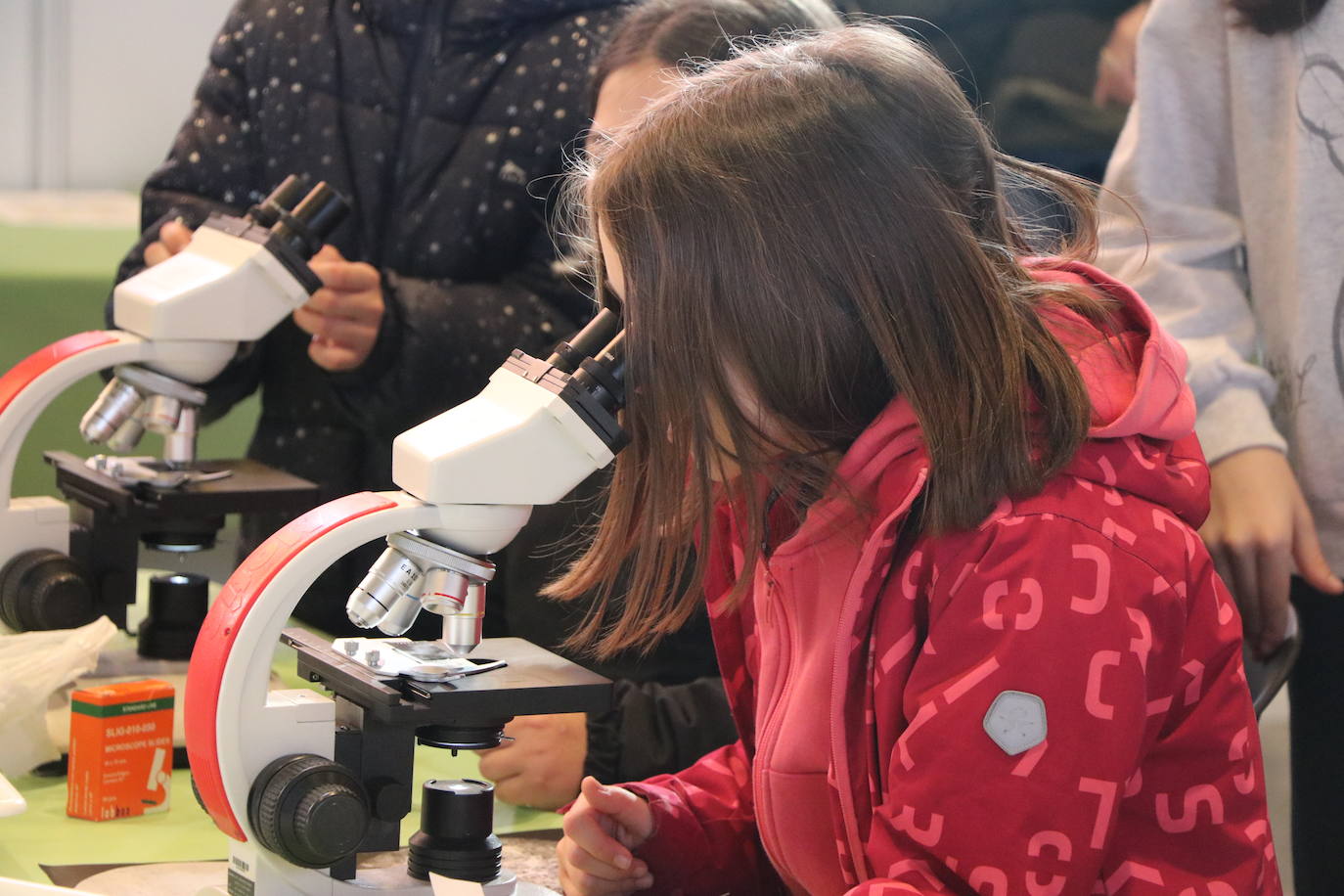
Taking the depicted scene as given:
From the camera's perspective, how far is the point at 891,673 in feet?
2.65

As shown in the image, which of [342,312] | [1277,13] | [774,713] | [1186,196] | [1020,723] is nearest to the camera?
[1020,723]

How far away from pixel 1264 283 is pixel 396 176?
93 cm

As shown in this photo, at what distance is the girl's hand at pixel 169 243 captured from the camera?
5.07 feet

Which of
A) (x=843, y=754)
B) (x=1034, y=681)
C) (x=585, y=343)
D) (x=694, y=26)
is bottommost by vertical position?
(x=843, y=754)

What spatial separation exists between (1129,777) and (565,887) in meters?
0.39

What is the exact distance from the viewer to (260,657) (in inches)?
34.2

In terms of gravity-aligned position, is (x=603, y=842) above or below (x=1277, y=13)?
below

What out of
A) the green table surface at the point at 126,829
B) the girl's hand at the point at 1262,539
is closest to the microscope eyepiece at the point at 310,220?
the green table surface at the point at 126,829

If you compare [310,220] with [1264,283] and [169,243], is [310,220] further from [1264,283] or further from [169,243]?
[1264,283]

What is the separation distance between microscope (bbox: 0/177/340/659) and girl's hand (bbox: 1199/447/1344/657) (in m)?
0.78

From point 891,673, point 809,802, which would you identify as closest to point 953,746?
point 891,673

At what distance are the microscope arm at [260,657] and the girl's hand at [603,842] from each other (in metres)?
0.18

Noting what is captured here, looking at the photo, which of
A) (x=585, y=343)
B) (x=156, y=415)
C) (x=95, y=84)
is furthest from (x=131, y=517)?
(x=95, y=84)

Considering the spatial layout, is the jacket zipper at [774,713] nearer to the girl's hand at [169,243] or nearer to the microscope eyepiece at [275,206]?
the microscope eyepiece at [275,206]
